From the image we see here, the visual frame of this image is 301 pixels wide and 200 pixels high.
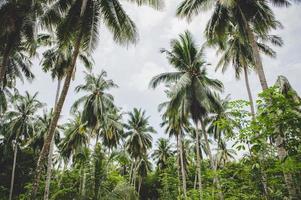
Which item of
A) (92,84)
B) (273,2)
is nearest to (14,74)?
(92,84)

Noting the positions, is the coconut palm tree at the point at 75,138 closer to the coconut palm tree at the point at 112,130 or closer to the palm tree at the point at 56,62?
the coconut palm tree at the point at 112,130

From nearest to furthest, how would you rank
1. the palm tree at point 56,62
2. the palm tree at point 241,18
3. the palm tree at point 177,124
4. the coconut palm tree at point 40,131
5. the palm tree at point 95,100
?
the palm tree at point 241,18
the palm tree at point 56,62
the palm tree at point 177,124
the palm tree at point 95,100
the coconut palm tree at point 40,131

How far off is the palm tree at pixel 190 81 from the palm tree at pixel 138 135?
1321 cm

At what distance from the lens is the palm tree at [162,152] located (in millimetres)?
38938

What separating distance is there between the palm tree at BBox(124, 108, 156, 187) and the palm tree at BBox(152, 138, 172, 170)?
6.48 metres

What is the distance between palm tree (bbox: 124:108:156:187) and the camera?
31953 mm

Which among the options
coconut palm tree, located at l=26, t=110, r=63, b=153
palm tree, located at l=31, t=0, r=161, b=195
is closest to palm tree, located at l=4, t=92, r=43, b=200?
coconut palm tree, located at l=26, t=110, r=63, b=153

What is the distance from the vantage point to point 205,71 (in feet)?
64.0

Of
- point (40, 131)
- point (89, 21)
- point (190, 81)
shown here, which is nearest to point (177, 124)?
point (190, 81)

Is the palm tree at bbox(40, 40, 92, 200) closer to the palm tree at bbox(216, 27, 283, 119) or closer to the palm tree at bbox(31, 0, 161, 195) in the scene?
the palm tree at bbox(31, 0, 161, 195)

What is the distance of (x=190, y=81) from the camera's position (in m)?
18.5

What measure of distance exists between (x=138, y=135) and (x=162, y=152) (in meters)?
8.39

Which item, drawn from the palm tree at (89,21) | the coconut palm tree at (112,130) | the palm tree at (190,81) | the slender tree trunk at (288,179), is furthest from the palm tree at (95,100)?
the slender tree trunk at (288,179)

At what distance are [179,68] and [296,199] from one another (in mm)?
14299
